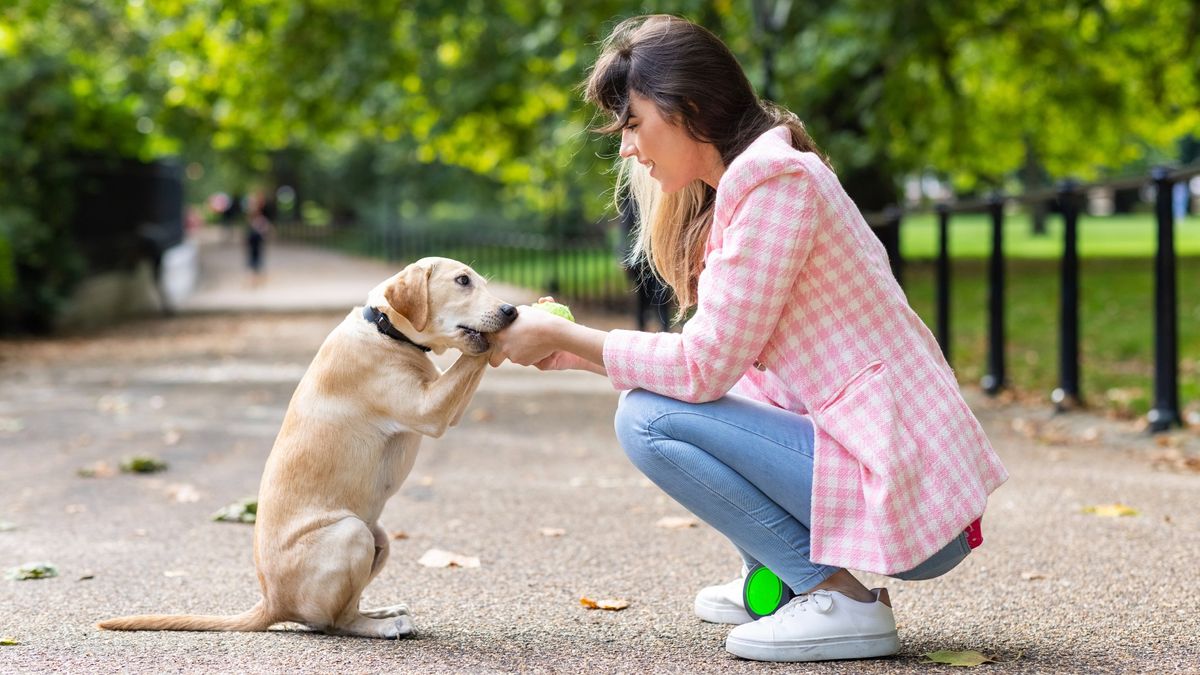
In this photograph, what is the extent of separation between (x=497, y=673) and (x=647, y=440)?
0.67 m

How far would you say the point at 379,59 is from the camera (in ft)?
57.7

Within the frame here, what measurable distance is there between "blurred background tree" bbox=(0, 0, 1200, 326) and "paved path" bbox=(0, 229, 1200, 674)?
14.4ft

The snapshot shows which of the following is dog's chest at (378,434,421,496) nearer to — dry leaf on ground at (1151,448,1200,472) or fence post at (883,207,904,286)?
dry leaf on ground at (1151,448,1200,472)

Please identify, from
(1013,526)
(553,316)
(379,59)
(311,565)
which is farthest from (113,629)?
(379,59)

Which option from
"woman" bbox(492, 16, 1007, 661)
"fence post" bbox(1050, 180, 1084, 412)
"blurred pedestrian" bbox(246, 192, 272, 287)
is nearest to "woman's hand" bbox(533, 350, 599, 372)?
"woman" bbox(492, 16, 1007, 661)

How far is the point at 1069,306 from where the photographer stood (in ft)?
26.2

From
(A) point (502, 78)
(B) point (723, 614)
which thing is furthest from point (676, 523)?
(A) point (502, 78)

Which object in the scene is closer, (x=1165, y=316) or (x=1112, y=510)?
(x=1112, y=510)

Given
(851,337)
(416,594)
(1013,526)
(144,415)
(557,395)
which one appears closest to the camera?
(851,337)

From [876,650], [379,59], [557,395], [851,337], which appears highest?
[379,59]

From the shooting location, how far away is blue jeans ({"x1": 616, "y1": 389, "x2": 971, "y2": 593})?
329 cm

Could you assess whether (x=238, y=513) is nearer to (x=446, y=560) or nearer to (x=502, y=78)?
(x=446, y=560)

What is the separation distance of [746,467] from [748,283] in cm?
47

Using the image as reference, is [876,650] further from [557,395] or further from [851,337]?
[557,395]
